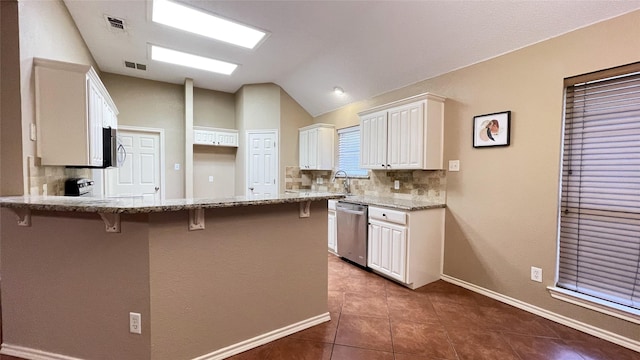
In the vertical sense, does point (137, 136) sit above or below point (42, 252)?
above

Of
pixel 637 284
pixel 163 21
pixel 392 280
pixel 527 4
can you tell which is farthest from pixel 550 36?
pixel 163 21

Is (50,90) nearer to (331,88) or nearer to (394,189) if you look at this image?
(331,88)

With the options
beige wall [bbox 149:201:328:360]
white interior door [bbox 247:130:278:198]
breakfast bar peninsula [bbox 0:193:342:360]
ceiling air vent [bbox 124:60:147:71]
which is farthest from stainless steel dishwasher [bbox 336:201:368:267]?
ceiling air vent [bbox 124:60:147:71]

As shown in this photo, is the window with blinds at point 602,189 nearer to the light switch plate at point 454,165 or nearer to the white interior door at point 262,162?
the light switch plate at point 454,165

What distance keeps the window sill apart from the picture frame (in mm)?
1382

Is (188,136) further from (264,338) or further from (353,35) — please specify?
(264,338)

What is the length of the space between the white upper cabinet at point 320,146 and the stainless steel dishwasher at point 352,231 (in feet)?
4.28

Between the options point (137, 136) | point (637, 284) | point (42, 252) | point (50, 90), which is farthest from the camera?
point (137, 136)

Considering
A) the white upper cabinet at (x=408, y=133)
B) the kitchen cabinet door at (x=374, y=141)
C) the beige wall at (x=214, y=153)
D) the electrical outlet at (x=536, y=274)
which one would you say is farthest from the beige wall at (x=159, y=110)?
the electrical outlet at (x=536, y=274)

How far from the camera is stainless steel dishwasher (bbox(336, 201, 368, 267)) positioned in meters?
3.50

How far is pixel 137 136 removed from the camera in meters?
5.09

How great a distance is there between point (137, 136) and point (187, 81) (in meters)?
1.41

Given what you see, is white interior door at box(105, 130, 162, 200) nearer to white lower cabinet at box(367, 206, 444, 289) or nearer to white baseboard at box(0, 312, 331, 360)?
white baseboard at box(0, 312, 331, 360)

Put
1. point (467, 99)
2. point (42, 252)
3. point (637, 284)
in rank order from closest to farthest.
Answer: point (42, 252), point (637, 284), point (467, 99)
